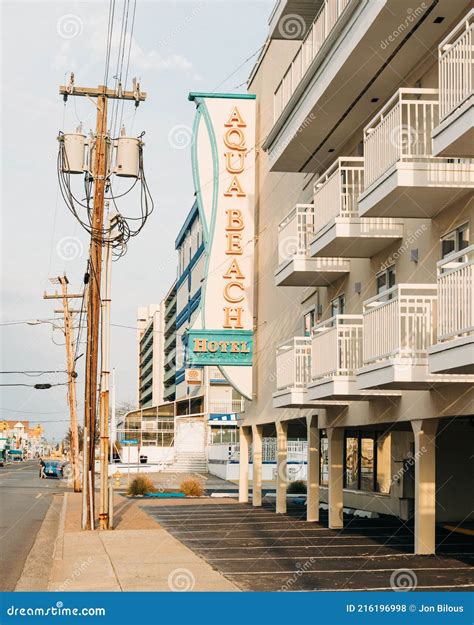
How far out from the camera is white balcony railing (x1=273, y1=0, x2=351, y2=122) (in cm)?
2000

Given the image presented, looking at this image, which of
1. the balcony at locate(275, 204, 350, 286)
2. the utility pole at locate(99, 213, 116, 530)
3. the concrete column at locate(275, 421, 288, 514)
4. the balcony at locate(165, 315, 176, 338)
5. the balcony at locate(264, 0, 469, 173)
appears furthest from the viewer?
the balcony at locate(165, 315, 176, 338)

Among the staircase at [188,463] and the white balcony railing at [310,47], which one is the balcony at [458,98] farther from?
the staircase at [188,463]

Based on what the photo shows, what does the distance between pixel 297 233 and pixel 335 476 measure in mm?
5750

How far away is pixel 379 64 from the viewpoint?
18109 millimetres

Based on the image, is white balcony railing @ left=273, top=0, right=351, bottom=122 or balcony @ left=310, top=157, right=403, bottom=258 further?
white balcony railing @ left=273, top=0, right=351, bottom=122

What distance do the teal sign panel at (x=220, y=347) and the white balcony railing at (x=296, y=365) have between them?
7371mm

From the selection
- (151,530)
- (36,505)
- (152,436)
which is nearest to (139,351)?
(152,436)

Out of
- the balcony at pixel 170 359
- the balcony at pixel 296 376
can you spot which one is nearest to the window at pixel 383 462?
the balcony at pixel 296 376

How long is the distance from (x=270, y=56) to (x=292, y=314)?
910 cm

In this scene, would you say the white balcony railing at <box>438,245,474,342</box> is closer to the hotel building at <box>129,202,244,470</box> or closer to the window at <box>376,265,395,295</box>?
the window at <box>376,265,395,295</box>

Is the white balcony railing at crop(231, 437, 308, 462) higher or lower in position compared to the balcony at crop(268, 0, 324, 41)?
lower

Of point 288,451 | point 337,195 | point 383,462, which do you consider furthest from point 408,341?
point 288,451

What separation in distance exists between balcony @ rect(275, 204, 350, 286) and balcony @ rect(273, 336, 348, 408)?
157 cm

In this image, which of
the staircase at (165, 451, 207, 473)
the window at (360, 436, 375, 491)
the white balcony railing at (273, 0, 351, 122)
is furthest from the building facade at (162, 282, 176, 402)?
the white balcony railing at (273, 0, 351, 122)
